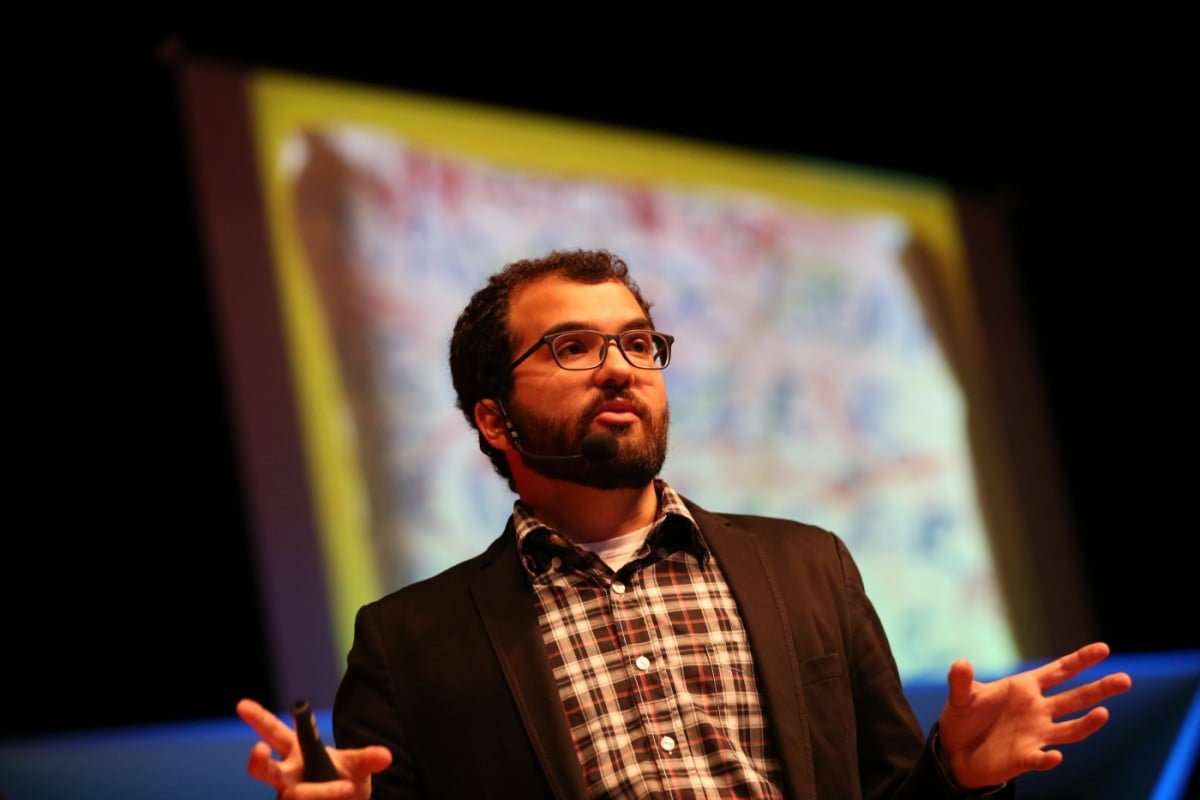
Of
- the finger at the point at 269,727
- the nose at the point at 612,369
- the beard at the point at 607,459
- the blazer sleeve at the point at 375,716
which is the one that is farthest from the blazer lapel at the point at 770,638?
the finger at the point at 269,727

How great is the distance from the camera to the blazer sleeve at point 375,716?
73.5 inches

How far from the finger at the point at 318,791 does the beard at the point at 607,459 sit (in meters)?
0.60

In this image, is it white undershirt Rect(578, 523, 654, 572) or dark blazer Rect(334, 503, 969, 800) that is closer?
dark blazer Rect(334, 503, 969, 800)

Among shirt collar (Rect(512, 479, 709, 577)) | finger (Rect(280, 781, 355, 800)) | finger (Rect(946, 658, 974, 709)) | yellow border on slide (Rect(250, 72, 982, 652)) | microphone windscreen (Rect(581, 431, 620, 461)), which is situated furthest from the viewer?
yellow border on slide (Rect(250, 72, 982, 652))

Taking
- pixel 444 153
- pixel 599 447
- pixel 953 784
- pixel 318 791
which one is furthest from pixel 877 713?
pixel 444 153

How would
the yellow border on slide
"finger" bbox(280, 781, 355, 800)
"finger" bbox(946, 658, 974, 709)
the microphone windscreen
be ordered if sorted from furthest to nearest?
the yellow border on slide
the microphone windscreen
"finger" bbox(946, 658, 974, 709)
"finger" bbox(280, 781, 355, 800)

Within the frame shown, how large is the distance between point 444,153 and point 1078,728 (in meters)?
2.42

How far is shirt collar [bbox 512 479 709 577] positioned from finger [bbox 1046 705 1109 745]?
569 millimetres

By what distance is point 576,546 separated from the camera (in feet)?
6.57

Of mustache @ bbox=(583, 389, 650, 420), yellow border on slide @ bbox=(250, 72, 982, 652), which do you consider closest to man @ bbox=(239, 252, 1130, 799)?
mustache @ bbox=(583, 389, 650, 420)

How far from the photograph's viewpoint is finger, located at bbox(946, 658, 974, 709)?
167 cm

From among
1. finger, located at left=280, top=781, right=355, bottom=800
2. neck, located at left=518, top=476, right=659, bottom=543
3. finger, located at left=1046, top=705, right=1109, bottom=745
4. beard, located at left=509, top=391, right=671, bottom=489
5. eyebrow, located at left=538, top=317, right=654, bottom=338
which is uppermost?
eyebrow, located at left=538, top=317, right=654, bottom=338

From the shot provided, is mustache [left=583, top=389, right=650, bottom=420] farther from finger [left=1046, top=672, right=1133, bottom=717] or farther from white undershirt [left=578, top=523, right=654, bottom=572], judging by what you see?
finger [left=1046, top=672, right=1133, bottom=717]

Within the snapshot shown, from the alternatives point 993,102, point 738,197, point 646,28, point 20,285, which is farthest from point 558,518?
point 993,102
